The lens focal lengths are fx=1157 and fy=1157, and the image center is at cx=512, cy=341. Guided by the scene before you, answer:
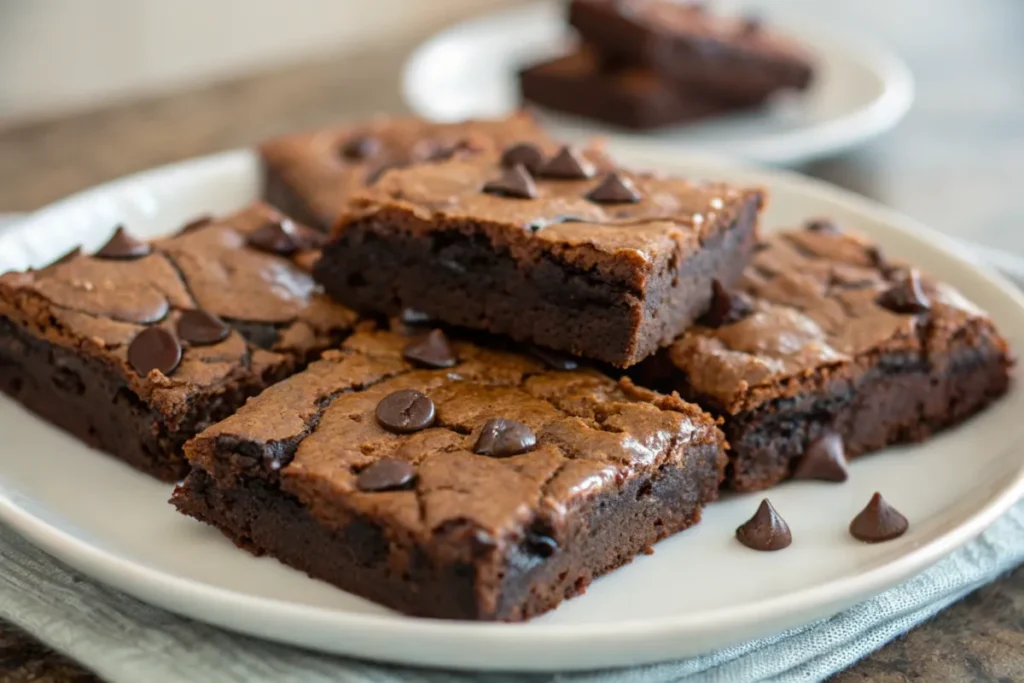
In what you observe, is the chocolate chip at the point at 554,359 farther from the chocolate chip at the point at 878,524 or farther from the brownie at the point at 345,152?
the brownie at the point at 345,152

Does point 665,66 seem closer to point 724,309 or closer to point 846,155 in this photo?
point 846,155

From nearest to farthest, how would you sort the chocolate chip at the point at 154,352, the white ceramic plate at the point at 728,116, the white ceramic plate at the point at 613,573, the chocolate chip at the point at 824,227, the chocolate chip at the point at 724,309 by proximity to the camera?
the white ceramic plate at the point at 613,573 < the chocolate chip at the point at 154,352 < the chocolate chip at the point at 724,309 < the chocolate chip at the point at 824,227 < the white ceramic plate at the point at 728,116

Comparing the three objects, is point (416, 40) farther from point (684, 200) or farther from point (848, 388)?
point (848, 388)

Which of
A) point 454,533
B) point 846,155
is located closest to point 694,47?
point 846,155

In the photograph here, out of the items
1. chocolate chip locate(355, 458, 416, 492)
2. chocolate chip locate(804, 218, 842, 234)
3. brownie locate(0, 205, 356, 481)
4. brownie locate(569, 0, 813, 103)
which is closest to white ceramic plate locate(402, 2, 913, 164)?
brownie locate(569, 0, 813, 103)

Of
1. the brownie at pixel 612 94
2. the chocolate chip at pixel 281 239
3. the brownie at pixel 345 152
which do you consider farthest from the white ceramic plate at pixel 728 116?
the chocolate chip at pixel 281 239

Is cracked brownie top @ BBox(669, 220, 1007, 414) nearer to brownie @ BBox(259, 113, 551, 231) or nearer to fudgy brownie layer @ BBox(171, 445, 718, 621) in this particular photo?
fudgy brownie layer @ BBox(171, 445, 718, 621)
